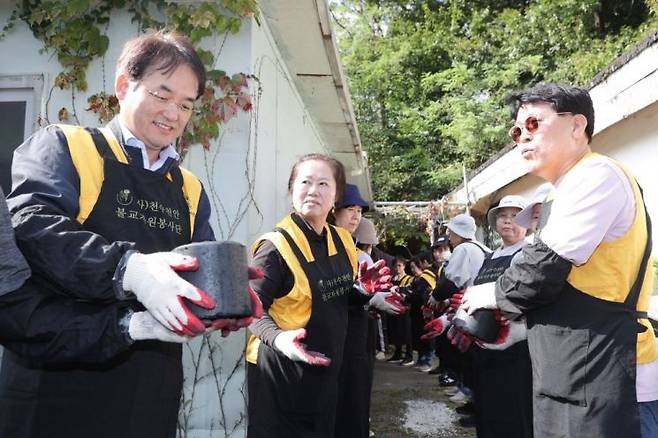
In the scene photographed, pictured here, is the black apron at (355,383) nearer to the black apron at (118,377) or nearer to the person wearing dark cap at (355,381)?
the person wearing dark cap at (355,381)

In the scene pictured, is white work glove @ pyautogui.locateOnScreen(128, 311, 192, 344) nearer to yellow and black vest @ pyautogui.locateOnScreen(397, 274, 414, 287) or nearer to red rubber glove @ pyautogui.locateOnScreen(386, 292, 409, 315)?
red rubber glove @ pyautogui.locateOnScreen(386, 292, 409, 315)

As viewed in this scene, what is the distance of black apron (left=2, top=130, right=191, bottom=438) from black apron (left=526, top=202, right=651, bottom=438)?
123cm

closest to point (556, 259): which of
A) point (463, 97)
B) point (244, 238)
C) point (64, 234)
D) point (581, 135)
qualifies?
point (581, 135)

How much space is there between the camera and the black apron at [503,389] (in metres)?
3.17

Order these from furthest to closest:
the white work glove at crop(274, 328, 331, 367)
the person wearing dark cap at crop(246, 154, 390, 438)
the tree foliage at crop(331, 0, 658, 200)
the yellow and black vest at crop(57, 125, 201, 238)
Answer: the tree foliage at crop(331, 0, 658, 200) → the person wearing dark cap at crop(246, 154, 390, 438) → the white work glove at crop(274, 328, 331, 367) → the yellow and black vest at crop(57, 125, 201, 238)

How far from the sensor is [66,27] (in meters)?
3.61

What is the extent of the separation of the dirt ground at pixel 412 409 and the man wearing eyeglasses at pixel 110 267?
12.7 ft

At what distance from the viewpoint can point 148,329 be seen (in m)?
1.30

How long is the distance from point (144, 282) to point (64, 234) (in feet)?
0.76

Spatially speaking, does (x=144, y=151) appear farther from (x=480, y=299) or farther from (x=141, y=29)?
(x=141, y=29)

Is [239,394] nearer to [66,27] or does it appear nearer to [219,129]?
[219,129]

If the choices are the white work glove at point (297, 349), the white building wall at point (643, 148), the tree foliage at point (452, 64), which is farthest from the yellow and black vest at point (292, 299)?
the tree foliage at point (452, 64)

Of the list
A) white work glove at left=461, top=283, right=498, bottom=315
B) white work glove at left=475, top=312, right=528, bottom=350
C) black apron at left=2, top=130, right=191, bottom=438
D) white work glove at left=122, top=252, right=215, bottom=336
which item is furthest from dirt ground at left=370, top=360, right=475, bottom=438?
white work glove at left=122, top=252, right=215, bottom=336

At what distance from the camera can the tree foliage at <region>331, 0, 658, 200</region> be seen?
57.7 feet
